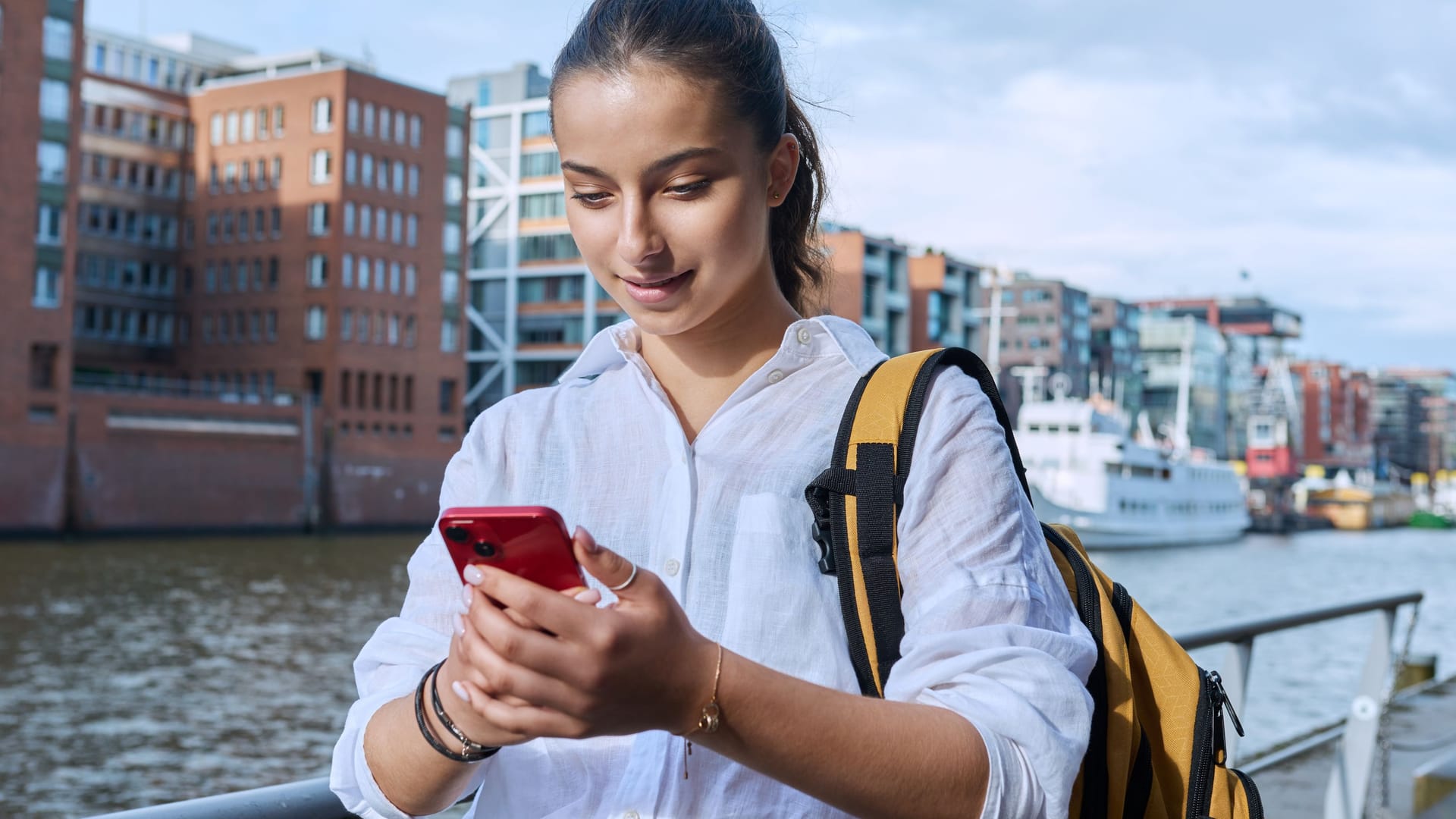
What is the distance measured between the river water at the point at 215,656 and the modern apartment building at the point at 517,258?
71.3 feet

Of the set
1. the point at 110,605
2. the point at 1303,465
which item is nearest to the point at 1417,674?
the point at 110,605

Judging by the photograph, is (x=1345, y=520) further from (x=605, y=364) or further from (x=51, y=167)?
(x=605, y=364)

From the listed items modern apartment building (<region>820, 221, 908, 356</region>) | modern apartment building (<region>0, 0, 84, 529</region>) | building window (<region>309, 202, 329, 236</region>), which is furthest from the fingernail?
modern apartment building (<region>820, 221, 908, 356</region>)

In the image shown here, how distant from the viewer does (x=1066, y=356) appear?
271ft

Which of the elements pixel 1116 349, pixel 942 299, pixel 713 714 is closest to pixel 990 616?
pixel 713 714

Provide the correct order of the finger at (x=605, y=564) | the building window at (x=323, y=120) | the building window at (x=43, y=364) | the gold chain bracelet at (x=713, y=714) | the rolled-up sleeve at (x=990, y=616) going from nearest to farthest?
1. the finger at (x=605, y=564)
2. the gold chain bracelet at (x=713, y=714)
3. the rolled-up sleeve at (x=990, y=616)
4. the building window at (x=43, y=364)
5. the building window at (x=323, y=120)

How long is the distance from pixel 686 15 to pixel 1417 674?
8093 mm

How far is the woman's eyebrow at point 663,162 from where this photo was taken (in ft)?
4.48

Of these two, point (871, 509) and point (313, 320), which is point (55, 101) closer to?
point (313, 320)

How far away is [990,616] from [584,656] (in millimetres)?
401

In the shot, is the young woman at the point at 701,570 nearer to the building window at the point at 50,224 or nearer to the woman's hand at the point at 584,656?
the woman's hand at the point at 584,656

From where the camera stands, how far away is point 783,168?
5.08 feet

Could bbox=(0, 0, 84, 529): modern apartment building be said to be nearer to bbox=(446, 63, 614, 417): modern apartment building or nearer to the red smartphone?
bbox=(446, 63, 614, 417): modern apartment building

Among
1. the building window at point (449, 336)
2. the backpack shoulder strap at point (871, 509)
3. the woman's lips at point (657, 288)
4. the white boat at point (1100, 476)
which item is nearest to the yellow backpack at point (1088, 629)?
the backpack shoulder strap at point (871, 509)
